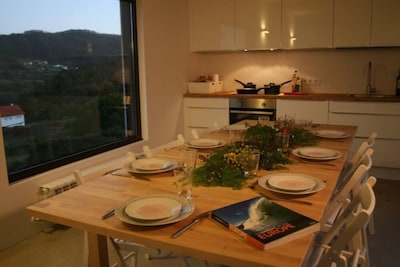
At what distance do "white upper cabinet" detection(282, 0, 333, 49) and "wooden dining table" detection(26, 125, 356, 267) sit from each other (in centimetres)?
265

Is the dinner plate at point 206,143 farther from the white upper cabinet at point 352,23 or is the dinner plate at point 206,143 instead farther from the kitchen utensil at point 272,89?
the white upper cabinet at point 352,23

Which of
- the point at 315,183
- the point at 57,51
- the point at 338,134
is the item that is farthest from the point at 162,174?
the point at 57,51

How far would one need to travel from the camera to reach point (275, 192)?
1455 mm

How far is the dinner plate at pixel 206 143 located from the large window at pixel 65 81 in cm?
137

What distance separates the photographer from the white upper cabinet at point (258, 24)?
4359mm

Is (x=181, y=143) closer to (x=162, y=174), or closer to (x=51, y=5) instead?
(x=162, y=174)

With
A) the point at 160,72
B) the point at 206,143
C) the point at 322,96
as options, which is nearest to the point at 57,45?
the point at 160,72

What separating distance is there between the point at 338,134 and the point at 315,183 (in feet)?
3.76

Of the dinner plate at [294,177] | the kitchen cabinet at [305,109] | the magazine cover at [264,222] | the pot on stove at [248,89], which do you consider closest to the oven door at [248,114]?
the kitchen cabinet at [305,109]

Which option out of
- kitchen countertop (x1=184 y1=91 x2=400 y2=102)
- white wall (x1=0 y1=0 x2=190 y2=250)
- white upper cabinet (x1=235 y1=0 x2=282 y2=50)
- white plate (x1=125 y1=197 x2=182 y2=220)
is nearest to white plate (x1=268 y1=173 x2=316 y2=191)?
white plate (x1=125 y1=197 x2=182 y2=220)

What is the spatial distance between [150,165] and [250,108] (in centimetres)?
275

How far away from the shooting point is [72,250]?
2549 millimetres

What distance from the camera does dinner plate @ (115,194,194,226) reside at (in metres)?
1.18

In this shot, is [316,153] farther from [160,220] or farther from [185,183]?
[160,220]
